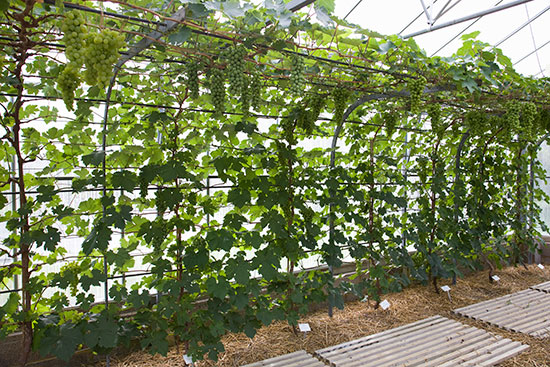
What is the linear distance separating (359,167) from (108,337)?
2710 millimetres

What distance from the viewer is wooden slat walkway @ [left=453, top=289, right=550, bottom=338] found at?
393 cm

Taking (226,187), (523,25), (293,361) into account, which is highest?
(523,25)

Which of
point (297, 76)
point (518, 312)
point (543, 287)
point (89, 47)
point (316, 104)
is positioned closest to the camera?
point (89, 47)

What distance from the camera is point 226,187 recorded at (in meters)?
3.52

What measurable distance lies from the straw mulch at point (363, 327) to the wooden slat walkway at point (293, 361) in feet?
0.57

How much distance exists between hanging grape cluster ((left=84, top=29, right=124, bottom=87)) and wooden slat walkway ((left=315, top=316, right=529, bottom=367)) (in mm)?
2771

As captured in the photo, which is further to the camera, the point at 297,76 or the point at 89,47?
the point at 297,76

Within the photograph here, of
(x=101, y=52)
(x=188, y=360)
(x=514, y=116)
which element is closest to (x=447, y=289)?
(x=514, y=116)

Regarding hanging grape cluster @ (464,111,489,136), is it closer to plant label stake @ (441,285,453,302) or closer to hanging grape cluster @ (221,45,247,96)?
plant label stake @ (441,285,453,302)

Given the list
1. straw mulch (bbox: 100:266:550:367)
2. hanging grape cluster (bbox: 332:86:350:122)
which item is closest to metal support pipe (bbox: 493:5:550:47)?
straw mulch (bbox: 100:266:550:367)

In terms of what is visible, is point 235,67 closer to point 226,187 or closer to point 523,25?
point 226,187

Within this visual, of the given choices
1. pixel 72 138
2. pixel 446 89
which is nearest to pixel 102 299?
pixel 72 138

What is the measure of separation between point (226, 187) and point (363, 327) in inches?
79.6

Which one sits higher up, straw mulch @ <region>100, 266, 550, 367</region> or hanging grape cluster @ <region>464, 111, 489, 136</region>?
hanging grape cluster @ <region>464, 111, 489, 136</region>
